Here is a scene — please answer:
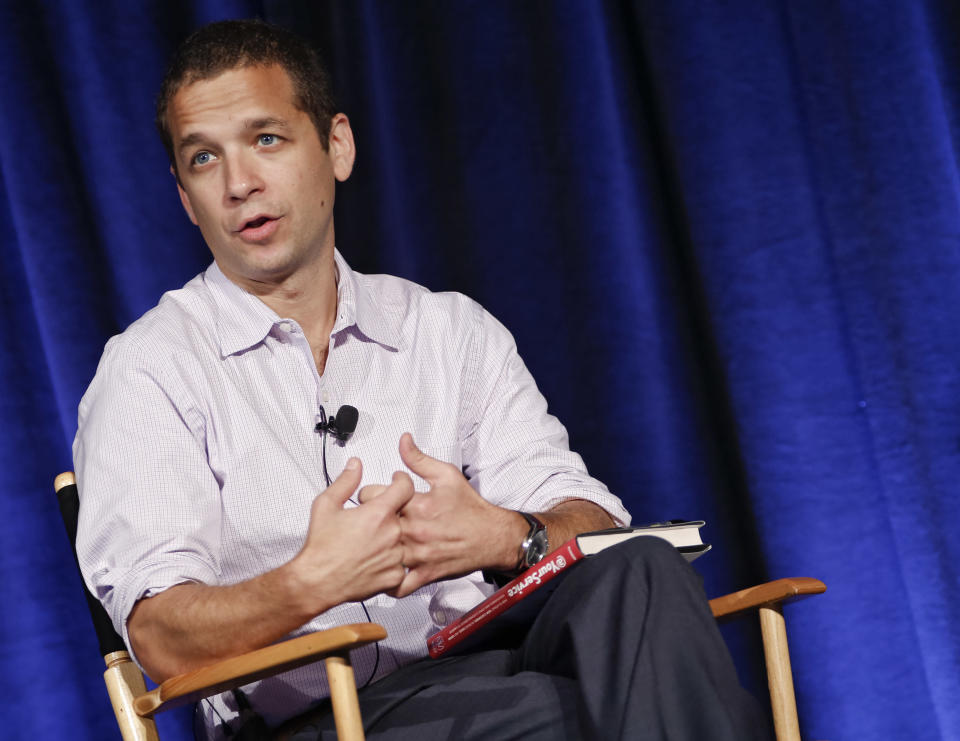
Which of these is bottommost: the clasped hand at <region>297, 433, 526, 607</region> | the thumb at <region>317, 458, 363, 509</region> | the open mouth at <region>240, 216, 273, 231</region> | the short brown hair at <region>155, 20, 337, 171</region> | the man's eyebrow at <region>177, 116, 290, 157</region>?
the clasped hand at <region>297, 433, 526, 607</region>

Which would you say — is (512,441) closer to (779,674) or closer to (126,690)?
(779,674)

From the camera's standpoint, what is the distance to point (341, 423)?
1674 mm

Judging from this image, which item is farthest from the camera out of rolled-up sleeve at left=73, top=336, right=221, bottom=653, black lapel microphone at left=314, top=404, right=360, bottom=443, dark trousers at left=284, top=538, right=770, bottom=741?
black lapel microphone at left=314, top=404, right=360, bottom=443

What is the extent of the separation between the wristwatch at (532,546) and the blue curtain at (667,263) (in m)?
0.75

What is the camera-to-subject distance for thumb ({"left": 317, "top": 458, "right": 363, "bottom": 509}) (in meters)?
1.28

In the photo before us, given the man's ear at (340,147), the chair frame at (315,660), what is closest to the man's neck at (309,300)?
the man's ear at (340,147)

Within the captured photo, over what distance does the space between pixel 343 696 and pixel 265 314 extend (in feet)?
2.49

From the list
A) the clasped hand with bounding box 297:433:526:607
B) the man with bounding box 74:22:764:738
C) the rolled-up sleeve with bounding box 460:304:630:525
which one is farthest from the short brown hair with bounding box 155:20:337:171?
the clasped hand with bounding box 297:433:526:607

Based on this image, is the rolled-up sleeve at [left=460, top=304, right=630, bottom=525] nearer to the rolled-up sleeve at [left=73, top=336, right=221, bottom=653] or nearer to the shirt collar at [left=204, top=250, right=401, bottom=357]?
the shirt collar at [left=204, top=250, right=401, bottom=357]

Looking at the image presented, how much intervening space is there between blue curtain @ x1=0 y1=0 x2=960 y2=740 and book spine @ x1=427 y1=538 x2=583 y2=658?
2.97 feet

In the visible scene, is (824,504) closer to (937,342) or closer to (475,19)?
(937,342)

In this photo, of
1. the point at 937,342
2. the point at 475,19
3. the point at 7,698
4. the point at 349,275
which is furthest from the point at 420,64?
the point at 7,698

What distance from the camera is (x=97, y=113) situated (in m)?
2.20

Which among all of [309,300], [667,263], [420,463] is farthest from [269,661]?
[667,263]
